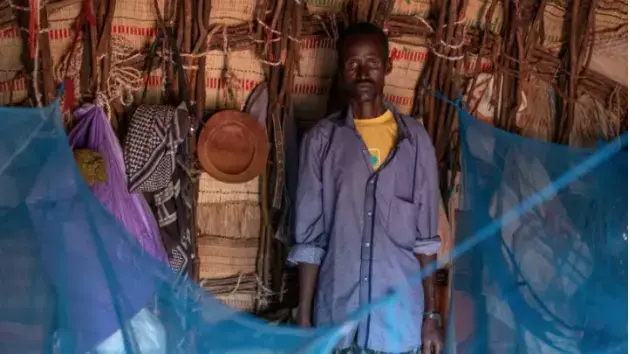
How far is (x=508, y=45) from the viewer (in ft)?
6.76

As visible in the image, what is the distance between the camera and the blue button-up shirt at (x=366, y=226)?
1.60m

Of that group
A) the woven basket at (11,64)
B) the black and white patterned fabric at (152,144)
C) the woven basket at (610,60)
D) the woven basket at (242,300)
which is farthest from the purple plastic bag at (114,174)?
the woven basket at (610,60)

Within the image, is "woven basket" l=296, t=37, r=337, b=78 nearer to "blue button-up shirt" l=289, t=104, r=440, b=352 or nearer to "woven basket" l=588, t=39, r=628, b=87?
"blue button-up shirt" l=289, t=104, r=440, b=352

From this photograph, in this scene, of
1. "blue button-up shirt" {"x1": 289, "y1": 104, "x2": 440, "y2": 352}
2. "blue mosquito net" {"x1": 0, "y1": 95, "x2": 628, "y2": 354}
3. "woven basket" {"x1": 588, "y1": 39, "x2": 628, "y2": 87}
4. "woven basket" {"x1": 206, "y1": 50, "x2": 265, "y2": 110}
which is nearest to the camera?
"blue mosquito net" {"x1": 0, "y1": 95, "x2": 628, "y2": 354}

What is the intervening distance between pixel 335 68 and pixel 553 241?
80 centimetres

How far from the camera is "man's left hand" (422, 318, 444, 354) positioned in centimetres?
164

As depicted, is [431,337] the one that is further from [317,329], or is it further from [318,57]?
[318,57]

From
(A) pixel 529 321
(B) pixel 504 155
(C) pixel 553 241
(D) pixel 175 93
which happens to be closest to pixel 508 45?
(B) pixel 504 155

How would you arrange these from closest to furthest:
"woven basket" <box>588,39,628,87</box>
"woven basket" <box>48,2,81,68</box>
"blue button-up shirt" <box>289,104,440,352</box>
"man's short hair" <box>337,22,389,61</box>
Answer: "blue button-up shirt" <box>289,104,440,352</box>, "man's short hair" <box>337,22,389,61</box>, "woven basket" <box>48,2,81,68</box>, "woven basket" <box>588,39,628,87</box>

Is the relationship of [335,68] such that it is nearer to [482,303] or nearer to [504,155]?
[504,155]

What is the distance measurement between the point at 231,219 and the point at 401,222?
0.59 meters

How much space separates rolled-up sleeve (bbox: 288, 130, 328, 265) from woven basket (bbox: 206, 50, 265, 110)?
41 centimetres

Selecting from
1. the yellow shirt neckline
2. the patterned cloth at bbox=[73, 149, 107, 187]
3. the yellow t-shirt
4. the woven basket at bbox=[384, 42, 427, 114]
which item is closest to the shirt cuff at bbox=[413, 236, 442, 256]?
the yellow t-shirt

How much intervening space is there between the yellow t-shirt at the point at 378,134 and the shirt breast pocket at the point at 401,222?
0.11 metres
